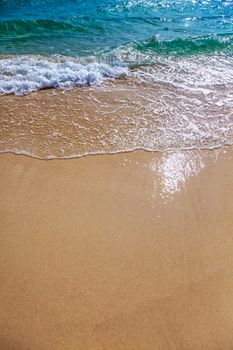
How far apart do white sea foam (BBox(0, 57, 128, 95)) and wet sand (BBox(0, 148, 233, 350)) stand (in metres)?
2.22

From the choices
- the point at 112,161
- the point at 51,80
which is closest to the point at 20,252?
the point at 112,161

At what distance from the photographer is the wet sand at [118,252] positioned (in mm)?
2584

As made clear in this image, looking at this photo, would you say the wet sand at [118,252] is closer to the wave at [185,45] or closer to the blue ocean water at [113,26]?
the wave at [185,45]

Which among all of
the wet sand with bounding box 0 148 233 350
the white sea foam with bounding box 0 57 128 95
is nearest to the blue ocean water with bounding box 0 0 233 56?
the white sea foam with bounding box 0 57 128 95

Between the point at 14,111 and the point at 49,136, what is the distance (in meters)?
1.05

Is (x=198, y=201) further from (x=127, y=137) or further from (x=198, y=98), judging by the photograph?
(x=198, y=98)

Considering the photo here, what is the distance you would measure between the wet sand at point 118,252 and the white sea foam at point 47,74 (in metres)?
2.22

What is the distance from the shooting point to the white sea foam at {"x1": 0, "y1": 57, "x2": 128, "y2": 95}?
5.93 metres

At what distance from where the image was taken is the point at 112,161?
166 inches

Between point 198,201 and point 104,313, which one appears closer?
point 104,313

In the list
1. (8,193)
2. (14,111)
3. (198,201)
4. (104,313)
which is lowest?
(104,313)

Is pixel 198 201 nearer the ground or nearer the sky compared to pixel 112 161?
nearer the ground

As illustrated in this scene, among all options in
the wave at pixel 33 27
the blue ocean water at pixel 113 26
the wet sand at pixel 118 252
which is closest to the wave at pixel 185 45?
the blue ocean water at pixel 113 26

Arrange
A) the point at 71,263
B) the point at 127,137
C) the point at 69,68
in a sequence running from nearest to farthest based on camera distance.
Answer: the point at 71,263 → the point at 127,137 → the point at 69,68
